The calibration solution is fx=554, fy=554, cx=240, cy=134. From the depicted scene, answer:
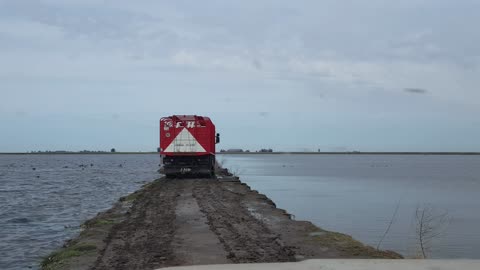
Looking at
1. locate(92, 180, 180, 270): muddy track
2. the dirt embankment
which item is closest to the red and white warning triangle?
locate(92, 180, 180, 270): muddy track

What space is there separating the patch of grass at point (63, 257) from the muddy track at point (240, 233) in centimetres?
291

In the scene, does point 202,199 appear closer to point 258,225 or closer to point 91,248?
point 258,225

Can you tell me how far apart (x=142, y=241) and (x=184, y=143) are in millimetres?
20766

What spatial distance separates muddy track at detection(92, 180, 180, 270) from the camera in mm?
10031

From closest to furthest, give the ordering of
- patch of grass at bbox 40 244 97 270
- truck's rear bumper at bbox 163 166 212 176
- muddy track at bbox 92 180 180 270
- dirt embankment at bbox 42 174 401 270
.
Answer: muddy track at bbox 92 180 180 270, dirt embankment at bbox 42 174 401 270, patch of grass at bbox 40 244 97 270, truck's rear bumper at bbox 163 166 212 176

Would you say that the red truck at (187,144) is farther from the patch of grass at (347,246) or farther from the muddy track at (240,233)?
the patch of grass at (347,246)

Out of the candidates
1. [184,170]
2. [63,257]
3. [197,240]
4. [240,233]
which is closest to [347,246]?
[240,233]

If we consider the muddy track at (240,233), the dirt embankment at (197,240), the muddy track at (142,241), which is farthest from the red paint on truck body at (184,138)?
the dirt embankment at (197,240)

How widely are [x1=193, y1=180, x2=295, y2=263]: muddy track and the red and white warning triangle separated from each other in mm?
10233

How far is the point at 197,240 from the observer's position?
12383 mm

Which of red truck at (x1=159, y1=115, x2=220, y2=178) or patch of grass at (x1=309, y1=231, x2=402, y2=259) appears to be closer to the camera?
patch of grass at (x1=309, y1=231, x2=402, y2=259)

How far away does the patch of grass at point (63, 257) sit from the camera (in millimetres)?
10812

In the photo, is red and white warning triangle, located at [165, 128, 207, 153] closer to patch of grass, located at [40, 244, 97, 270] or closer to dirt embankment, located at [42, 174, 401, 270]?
dirt embankment, located at [42, 174, 401, 270]

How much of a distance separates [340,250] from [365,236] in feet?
19.8
